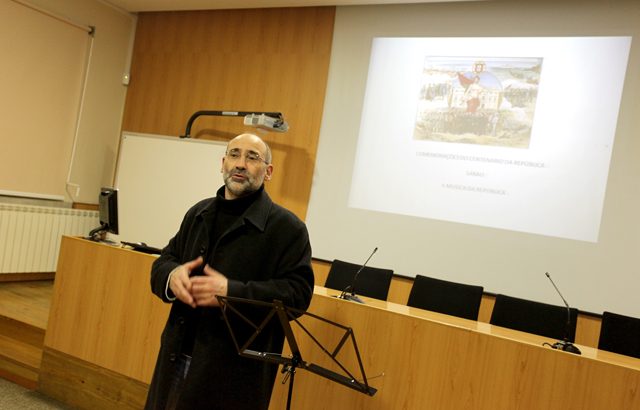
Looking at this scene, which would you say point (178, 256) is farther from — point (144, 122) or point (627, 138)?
point (144, 122)

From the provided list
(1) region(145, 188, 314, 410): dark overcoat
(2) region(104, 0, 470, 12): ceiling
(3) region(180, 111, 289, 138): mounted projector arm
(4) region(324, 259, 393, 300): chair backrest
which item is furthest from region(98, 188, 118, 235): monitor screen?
(2) region(104, 0, 470, 12): ceiling

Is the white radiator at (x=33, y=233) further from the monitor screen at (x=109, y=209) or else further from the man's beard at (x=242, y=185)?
the man's beard at (x=242, y=185)

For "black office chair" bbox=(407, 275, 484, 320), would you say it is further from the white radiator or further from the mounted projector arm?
the white radiator

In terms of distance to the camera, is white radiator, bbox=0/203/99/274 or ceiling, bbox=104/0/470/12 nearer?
ceiling, bbox=104/0/470/12

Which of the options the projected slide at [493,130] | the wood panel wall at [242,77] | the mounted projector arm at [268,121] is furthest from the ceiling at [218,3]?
the mounted projector arm at [268,121]

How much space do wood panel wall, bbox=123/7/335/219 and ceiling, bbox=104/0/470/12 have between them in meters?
0.13

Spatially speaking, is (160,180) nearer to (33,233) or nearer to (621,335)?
(33,233)

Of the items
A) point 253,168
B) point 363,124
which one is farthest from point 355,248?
point 253,168

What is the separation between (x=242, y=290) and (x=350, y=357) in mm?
947

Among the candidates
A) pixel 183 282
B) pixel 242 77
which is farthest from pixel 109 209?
pixel 242 77

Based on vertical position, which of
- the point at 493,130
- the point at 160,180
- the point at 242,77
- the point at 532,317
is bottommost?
the point at 532,317

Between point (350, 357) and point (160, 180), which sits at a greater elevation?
point (160, 180)

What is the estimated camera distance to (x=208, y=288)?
5.42 feet

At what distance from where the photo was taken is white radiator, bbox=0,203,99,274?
5.14 metres
